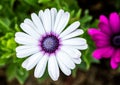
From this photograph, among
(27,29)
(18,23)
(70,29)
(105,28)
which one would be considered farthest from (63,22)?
(18,23)

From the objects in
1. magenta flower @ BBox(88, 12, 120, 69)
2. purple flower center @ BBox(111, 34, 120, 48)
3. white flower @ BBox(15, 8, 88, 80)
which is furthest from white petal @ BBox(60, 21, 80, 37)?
purple flower center @ BBox(111, 34, 120, 48)

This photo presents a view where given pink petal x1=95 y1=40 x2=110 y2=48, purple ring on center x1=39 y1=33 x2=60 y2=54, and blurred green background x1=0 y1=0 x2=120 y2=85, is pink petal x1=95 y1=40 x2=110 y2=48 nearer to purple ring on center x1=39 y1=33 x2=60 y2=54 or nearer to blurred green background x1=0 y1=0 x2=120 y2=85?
blurred green background x1=0 y1=0 x2=120 y2=85

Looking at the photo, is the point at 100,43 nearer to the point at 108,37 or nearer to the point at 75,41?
the point at 108,37

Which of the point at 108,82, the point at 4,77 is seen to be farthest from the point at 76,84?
the point at 4,77

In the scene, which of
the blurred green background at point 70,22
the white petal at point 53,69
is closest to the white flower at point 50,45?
the white petal at point 53,69

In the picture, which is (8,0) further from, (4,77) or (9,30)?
(4,77)

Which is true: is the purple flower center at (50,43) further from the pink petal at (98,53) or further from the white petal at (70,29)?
the pink petal at (98,53)
